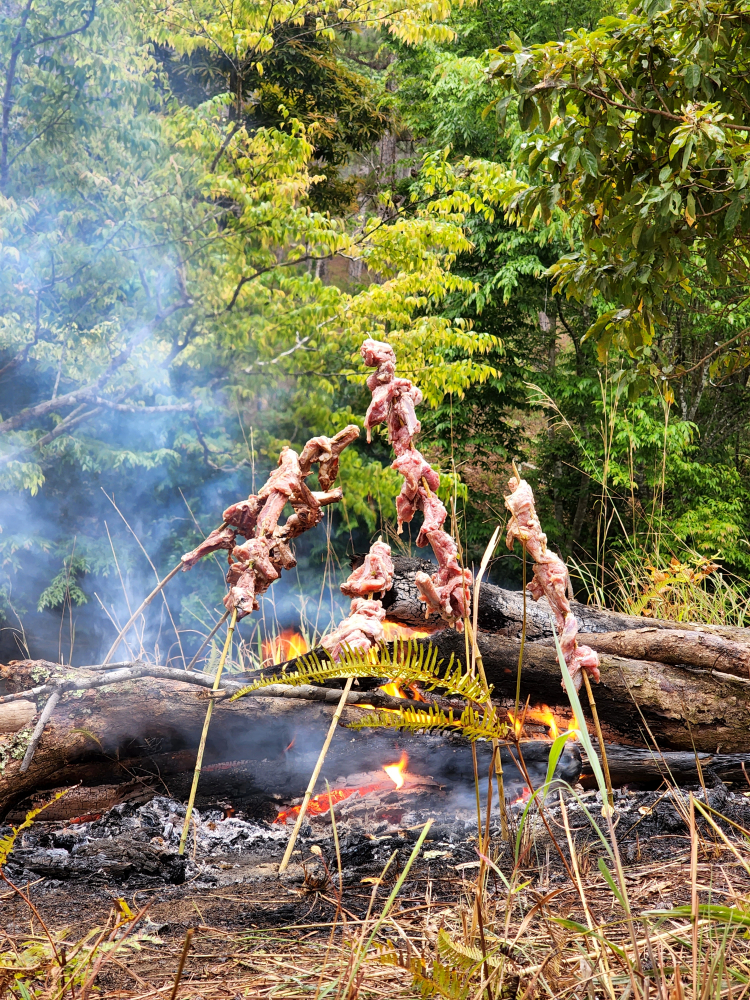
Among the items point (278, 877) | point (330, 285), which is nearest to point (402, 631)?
point (278, 877)

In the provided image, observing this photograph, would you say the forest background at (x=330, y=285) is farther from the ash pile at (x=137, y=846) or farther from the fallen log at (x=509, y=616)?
the ash pile at (x=137, y=846)

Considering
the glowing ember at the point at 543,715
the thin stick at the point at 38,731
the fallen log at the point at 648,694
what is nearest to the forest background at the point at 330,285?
the fallen log at the point at 648,694

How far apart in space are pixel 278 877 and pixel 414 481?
1026 mm

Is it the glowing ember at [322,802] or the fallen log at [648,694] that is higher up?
the fallen log at [648,694]

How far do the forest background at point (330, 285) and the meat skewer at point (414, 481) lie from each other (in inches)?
12.3

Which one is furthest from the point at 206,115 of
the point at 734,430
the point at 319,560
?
the point at 734,430

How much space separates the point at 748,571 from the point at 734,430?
1704 millimetres

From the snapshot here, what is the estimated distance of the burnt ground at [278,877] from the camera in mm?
1383

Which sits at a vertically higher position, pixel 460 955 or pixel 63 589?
pixel 460 955

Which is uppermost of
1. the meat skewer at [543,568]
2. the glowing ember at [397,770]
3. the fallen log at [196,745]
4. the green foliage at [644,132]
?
the green foliage at [644,132]

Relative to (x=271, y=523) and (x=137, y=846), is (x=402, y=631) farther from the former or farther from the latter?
(x=137, y=846)

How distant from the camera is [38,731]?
7.26 ft

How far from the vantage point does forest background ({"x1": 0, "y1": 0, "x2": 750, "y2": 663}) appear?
7.95 feet

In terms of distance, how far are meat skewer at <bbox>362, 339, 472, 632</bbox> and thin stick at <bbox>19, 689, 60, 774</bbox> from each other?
1228 mm
